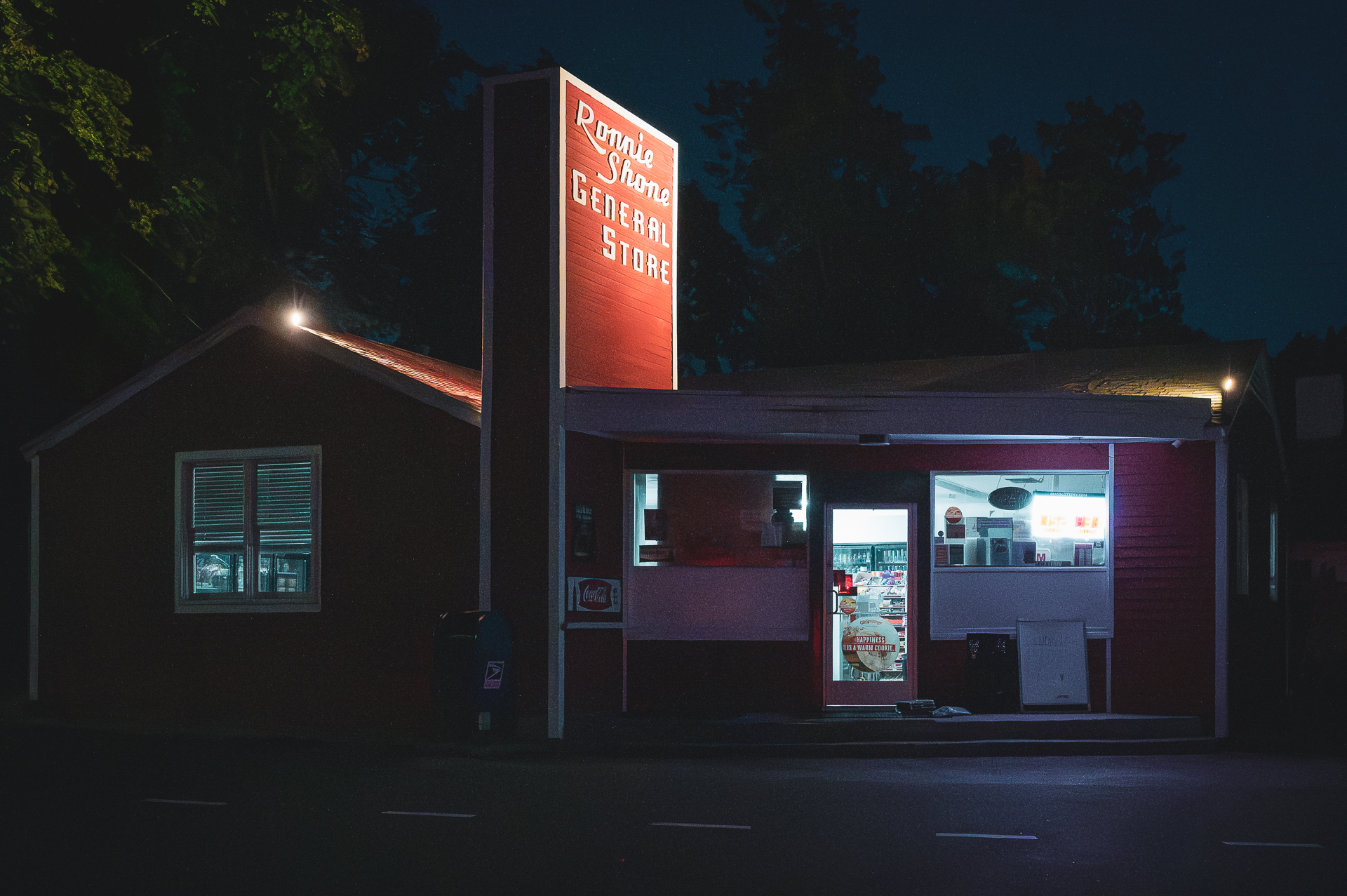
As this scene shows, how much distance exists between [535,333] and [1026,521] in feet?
19.6

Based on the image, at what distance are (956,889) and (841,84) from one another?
124ft

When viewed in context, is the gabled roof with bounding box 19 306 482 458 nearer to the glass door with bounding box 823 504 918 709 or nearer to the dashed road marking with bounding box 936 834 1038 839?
the glass door with bounding box 823 504 918 709

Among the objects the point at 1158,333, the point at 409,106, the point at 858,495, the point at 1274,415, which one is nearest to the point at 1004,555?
the point at 858,495

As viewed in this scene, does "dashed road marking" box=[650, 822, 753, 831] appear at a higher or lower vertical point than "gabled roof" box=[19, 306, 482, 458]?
lower

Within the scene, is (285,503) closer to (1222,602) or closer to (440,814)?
(440,814)

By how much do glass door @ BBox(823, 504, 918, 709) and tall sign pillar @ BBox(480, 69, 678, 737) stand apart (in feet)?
10.7

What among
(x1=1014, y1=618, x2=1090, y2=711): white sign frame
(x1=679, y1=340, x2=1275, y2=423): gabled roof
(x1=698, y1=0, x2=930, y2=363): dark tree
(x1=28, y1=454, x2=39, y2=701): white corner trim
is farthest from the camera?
(x1=698, y1=0, x2=930, y2=363): dark tree

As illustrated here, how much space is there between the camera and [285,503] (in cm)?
1574

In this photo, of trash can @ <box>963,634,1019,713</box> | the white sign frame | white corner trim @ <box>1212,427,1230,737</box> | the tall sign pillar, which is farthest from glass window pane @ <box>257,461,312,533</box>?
white corner trim @ <box>1212,427,1230,737</box>

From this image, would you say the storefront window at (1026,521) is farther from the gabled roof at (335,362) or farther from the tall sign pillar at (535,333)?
the gabled roof at (335,362)

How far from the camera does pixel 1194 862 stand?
7.83 meters

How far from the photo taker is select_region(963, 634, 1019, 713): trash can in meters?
14.9

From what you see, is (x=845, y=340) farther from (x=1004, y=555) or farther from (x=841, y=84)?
(x=1004, y=555)

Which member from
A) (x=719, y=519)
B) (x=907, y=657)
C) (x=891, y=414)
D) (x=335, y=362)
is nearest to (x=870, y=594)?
(x=907, y=657)
